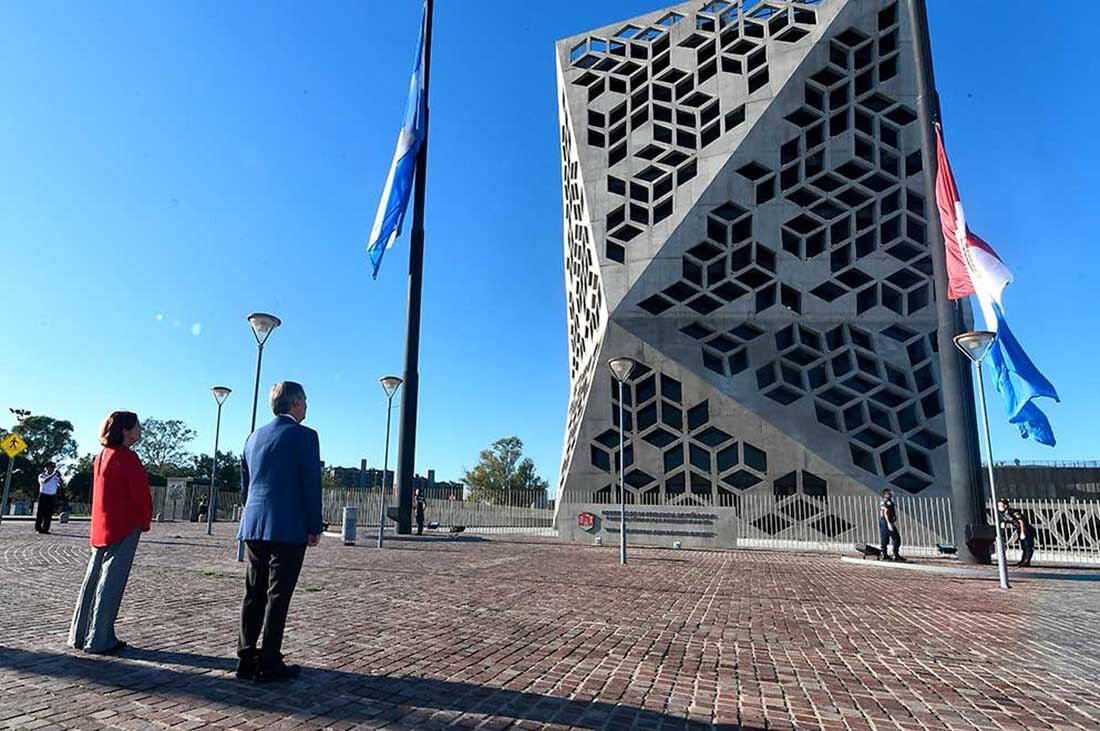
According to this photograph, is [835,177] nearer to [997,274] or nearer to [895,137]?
[895,137]

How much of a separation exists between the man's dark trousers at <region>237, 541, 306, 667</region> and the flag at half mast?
43.2 ft

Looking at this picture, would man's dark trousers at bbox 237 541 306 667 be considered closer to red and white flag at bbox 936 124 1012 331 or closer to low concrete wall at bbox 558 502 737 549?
red and white flag at bbox 936 124 1012 331

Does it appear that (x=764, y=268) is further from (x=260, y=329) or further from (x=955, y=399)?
(x=260, y=329)

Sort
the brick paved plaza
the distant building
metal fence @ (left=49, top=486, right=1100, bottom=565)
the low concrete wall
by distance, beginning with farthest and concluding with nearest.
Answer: the distant building
metal fence @ (left=49, top=486, right=1100, bottom=565)
the low concrete wall
the brick paved plaza

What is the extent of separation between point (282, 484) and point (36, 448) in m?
89.4

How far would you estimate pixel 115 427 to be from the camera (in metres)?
5.00

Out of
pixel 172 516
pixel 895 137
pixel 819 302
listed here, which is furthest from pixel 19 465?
pixel 895 137

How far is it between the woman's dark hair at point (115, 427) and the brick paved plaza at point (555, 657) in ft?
5.09

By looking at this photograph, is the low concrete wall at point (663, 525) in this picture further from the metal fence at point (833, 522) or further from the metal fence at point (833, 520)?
the metal fence at point (833, 520)

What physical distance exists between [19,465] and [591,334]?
214 ft

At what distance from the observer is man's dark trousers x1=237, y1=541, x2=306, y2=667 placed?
4008mm

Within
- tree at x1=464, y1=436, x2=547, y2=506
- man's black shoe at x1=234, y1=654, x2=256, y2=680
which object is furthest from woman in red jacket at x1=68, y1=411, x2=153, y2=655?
tree at x1=464, y1=436, x2=547, y2=506

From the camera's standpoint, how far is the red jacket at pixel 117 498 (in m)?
4.74

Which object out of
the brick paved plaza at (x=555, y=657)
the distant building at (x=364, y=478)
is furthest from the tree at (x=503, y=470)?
the brick paved plaza at (x=555, y=657)
